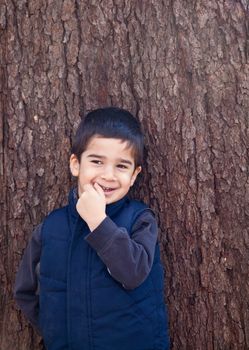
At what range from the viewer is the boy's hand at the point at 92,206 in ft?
7.71

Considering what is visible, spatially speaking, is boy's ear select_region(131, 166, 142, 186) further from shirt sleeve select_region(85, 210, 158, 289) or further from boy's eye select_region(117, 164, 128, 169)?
shirt sleeve select_region(85, 210, 158, 289)

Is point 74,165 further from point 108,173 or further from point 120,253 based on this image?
point 120,253

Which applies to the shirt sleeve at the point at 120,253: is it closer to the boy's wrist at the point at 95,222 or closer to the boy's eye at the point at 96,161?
the boy's wrist at the point at 95,222

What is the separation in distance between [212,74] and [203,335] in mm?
1415

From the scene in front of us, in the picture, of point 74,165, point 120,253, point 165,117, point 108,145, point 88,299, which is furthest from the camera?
point 165,117

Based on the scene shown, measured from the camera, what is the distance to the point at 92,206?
7.80ft

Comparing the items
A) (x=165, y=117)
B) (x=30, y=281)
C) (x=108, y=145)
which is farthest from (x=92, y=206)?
(x=165, y=117)

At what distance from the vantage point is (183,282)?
278 centimetres

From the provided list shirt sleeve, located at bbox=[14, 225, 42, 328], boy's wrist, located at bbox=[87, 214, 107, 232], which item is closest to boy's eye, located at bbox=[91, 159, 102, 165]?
boy's wrist, located at bbox=[87, 214, 107, 232]

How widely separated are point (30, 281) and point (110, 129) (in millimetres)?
891

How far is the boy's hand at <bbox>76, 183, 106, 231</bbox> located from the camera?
7.71 ft

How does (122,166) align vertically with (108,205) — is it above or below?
above

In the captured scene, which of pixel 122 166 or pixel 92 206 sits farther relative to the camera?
pixel 122 166

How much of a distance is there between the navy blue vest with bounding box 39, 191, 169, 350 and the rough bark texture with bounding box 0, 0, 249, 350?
0.92ft
